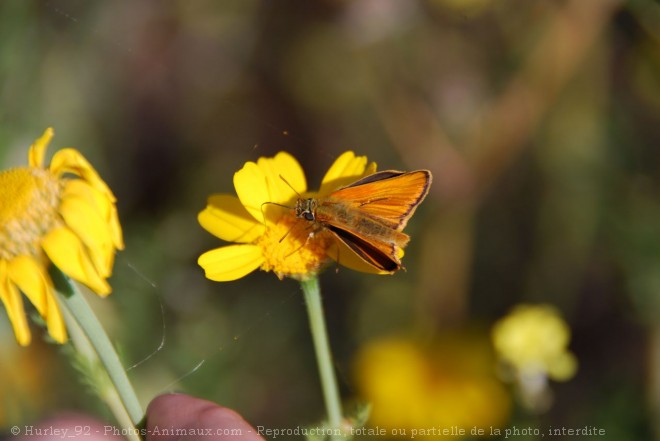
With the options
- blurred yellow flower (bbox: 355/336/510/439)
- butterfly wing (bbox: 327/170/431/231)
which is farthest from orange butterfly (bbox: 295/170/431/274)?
blurred yellow flower (bbox: 355/336/510/439)

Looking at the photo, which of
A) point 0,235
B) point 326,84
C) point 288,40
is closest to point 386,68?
point 326,84

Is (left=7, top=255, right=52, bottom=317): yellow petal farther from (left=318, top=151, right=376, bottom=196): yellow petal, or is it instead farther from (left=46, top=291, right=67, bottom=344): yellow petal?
(left=318, top=151, right=376, bottom=196): yellow petal

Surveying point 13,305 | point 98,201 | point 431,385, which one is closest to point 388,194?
point 98,201

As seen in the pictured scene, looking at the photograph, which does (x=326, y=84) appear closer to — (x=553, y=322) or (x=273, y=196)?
(x=553, y=322)

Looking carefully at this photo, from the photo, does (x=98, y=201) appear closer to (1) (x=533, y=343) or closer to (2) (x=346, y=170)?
A: (2) (x=346, y=170)

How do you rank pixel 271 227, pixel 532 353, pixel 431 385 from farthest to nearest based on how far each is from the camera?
pixel 431 385 < pixel 532 353 < pixel 271 227

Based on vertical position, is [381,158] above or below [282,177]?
below

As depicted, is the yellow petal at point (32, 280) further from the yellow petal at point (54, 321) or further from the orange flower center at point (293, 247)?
the orange flower center at point (293, 247)
